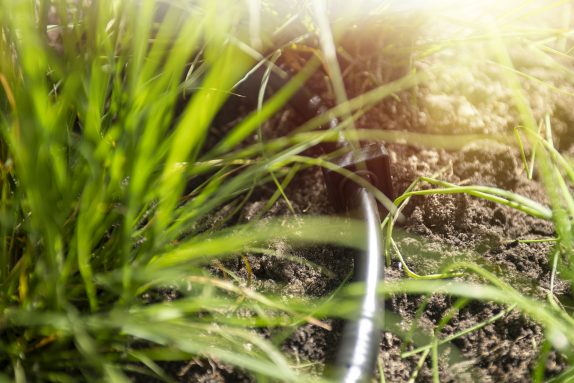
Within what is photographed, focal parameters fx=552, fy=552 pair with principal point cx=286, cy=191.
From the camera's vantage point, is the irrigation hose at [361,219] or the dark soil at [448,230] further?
the dark soil at [448,230]

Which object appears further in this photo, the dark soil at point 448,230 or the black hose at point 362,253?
the dark soil at point 448,230

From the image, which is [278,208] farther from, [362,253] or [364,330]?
[364,330]

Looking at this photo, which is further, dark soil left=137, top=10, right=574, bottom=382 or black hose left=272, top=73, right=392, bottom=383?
dark soil left=137, top=10, right=574, bottom=382

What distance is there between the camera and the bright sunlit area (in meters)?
0.62

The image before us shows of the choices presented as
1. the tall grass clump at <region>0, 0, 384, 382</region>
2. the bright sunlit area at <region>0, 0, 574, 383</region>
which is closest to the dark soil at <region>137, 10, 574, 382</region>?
the bright sunlit area at <region>0, 0, 574, 383</region>

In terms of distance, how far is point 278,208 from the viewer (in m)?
0.98

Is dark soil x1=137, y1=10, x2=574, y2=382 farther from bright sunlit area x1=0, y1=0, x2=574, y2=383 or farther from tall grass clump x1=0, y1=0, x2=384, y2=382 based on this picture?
tall grass clump x1=0, y1=0, x2=384, y2=382

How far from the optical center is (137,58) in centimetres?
61

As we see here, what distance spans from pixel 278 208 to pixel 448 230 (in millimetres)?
293

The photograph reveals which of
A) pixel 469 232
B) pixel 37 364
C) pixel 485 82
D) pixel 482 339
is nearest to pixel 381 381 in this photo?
pixel 482 339

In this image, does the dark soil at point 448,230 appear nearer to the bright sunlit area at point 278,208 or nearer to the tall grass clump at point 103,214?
the bright sunlit area at point 278,208

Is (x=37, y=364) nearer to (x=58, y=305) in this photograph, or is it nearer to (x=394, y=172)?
(x=58, y=305)

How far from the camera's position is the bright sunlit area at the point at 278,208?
2.03 ft

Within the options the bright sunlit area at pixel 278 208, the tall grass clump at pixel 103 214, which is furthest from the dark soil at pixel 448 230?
the tall grass clump at pixel 103 214
